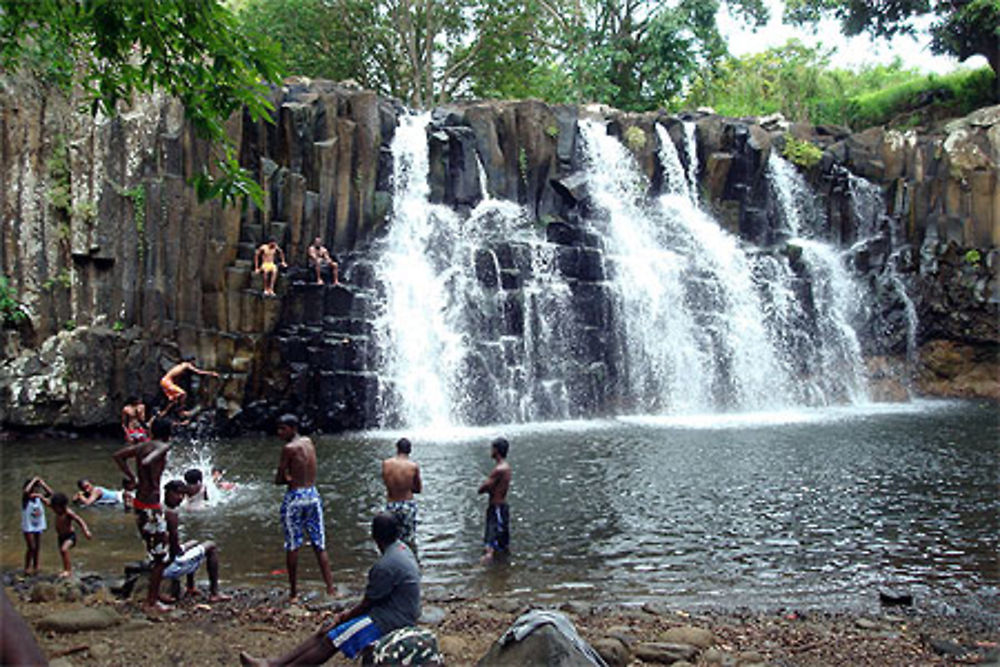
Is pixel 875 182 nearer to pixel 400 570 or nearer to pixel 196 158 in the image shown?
pixel 196 158

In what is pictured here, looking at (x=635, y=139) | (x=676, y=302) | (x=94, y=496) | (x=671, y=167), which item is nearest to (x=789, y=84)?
(x=671, y=167)

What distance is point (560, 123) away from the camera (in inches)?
948

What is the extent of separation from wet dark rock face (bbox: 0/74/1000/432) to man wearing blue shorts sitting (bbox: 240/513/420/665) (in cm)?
1420

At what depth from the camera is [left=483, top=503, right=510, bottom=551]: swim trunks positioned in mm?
8383

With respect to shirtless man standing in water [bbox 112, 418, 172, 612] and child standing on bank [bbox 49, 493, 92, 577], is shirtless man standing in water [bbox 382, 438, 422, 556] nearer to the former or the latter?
shirtless man standing in water [bbox 112, 418, 172, 612]

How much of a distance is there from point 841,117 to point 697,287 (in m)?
15.9

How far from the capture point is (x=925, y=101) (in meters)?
31.8

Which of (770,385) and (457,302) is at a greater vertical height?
(457,302)

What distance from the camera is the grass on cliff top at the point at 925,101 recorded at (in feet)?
99.7

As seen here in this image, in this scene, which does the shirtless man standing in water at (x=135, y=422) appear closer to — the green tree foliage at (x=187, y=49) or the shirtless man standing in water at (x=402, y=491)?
the shirtless man standing in water at (x=402, y=491)

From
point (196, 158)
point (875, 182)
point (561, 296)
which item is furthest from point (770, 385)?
point (196, 158)

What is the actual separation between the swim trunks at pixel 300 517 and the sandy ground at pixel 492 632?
534 mm

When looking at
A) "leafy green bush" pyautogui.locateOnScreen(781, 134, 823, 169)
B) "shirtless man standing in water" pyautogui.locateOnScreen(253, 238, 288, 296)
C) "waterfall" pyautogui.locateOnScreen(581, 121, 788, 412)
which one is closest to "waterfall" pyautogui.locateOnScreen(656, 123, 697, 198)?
"waterfall" pyautogui.locateOnScreen(581, 121, 788, 412)

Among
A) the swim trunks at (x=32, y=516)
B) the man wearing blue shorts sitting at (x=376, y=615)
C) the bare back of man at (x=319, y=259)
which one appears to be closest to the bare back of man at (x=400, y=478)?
the man wearing blue shorts sitting at (x=376, y=615)
